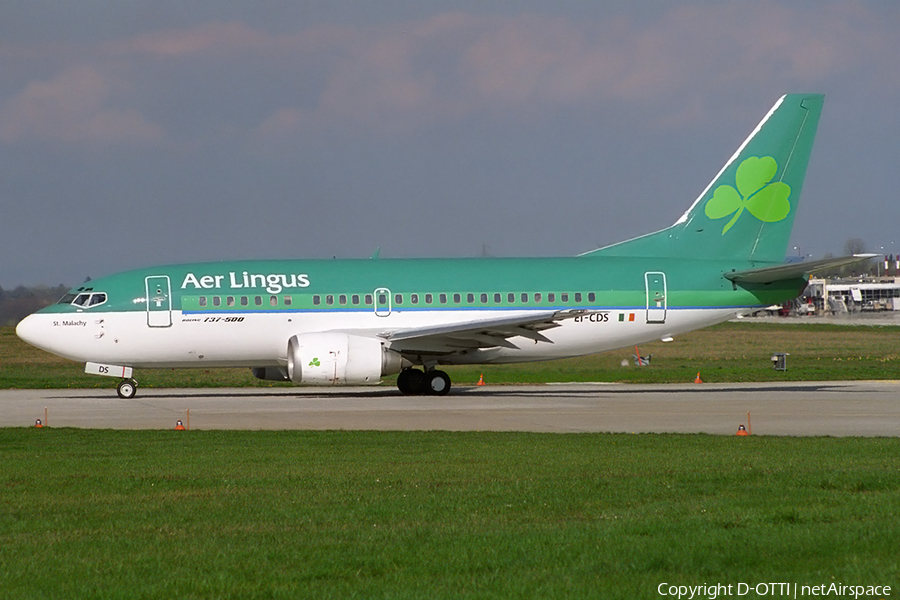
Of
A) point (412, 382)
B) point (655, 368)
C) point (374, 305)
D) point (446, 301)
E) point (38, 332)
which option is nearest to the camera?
point (38, 332)

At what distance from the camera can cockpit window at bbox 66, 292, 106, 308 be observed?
93.9ft

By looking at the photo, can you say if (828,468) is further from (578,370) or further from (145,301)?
(578,370)

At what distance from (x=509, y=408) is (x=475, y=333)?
3733 millimetres

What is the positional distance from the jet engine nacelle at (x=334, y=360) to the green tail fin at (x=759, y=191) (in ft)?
29.7

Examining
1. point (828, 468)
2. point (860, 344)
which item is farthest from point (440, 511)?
point (860, 344)

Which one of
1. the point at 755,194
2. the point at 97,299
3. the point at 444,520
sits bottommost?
the point at 444,520

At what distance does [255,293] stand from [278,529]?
20.3 m

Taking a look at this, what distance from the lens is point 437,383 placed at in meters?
29.3

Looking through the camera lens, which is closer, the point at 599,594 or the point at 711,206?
the point at 599,594

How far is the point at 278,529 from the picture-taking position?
908cm

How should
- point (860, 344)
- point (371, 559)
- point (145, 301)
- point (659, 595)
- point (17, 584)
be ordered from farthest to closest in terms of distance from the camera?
point (860, 344), point (145, 301), point (371, 559), point (17, 584), point (659, 595)

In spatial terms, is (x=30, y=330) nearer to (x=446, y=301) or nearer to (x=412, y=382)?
(x=412, y=382)

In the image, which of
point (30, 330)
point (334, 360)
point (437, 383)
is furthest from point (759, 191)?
point (30, 330)

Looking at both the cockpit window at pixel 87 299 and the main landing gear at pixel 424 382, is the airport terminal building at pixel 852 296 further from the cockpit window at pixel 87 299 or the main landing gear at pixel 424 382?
the cockpit window at pixel 87 299
